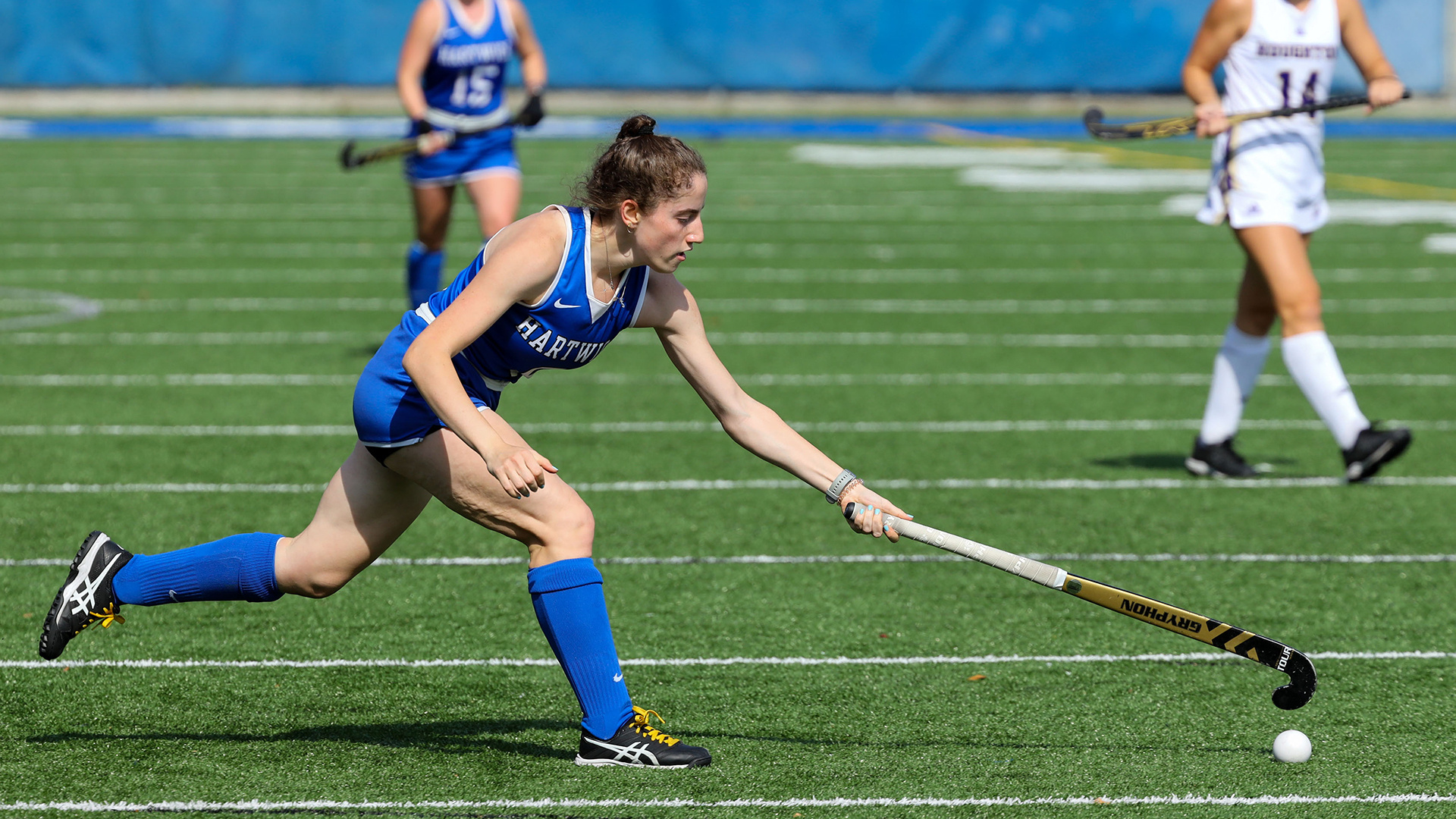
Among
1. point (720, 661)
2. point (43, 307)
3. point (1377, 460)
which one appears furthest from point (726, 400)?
point (43, 307)

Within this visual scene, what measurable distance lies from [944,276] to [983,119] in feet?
53.5

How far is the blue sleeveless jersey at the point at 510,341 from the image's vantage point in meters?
4.07

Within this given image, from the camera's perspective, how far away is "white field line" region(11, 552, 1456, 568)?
620 cm

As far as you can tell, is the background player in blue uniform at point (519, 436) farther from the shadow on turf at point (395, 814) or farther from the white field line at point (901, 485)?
the white field line at point (901, 485)

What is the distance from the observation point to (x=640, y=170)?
158 inches

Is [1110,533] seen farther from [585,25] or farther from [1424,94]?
[1424,94]

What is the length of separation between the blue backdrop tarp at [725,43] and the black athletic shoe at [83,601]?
2572 centimetres

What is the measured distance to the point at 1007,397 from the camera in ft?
30.7

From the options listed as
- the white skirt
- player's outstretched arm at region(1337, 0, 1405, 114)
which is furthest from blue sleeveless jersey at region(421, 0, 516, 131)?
player's outstretched arm at region(1337, 0, 1405, 114)

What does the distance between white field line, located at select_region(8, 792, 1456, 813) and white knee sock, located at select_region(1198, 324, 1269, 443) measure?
3732 millimetres

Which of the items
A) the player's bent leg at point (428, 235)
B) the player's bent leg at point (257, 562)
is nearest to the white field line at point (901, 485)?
the player's bent leg at point (257, 562)

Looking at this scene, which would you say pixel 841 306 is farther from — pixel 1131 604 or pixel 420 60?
pixel 1131 604

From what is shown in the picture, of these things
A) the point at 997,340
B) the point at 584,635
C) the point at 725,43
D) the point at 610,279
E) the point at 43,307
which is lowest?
the point at 725,43

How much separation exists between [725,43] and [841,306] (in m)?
18.4
